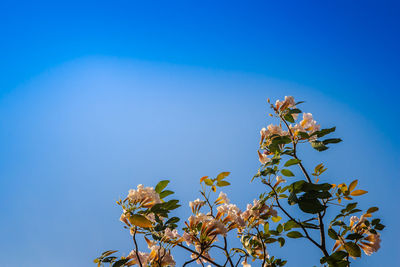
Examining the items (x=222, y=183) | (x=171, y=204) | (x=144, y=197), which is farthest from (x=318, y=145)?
(x=144, y=197)

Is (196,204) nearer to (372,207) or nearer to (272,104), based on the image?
(272,104)

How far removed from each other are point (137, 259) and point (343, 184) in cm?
119

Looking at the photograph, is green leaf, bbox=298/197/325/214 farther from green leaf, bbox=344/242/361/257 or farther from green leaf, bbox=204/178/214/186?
green leaf, bbox=204/178/214/186

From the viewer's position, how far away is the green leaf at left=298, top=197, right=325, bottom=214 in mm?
1315

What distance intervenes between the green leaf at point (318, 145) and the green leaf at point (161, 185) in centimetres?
83

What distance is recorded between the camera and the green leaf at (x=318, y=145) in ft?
4.81

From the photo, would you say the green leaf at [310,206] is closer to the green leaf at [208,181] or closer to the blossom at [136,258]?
the green leaf at [208,181]

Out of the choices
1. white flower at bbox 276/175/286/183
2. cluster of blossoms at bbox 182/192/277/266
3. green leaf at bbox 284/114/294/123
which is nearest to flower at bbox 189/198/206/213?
cluster of blossoms at bbox 182/192/277/266

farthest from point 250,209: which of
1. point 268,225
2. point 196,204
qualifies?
point 196,204

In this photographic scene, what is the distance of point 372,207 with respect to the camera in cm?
155

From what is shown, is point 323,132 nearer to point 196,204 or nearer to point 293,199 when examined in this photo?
point 293,199

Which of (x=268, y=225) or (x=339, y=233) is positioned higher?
(x=268, y=225)

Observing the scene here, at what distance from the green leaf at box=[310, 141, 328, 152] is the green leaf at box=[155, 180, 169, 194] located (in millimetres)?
832

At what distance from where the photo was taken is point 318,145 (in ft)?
4.92
